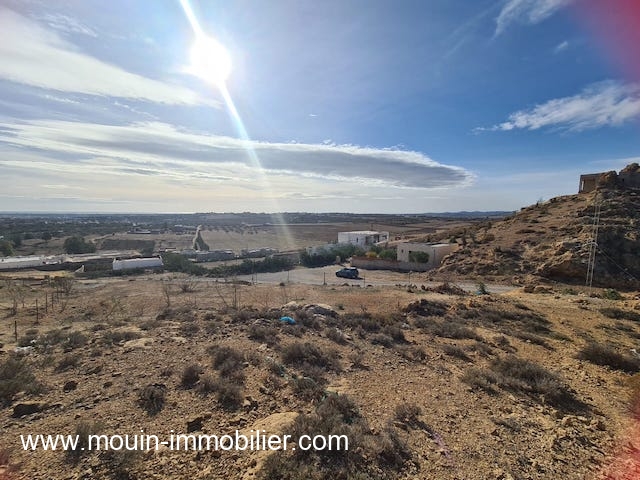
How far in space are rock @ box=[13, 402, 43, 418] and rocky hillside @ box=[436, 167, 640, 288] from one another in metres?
28.4

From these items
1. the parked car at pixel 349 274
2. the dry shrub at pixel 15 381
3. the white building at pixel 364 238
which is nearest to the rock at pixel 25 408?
the dry shrub at pixel 15 381

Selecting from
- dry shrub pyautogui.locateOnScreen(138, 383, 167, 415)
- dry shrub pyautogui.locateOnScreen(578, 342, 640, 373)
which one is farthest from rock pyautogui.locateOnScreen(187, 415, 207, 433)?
dry shrub pyautogui.locateOnScreen(578, 342, 640, 373)

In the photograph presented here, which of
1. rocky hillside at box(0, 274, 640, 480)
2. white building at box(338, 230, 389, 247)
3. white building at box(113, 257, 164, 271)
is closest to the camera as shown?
rocky hillside at box(0, 274, 640, 480)

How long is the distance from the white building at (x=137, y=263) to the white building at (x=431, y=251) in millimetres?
31871

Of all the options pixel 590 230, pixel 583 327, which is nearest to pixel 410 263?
pixel 590 230

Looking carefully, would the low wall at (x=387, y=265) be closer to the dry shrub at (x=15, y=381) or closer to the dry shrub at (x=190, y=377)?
the dry shrub at (x=190, y=377)

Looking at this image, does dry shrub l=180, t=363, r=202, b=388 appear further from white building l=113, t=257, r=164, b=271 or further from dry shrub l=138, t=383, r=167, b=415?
white building l=113, t=257, r=164, b=271

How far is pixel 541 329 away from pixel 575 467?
26.9ft

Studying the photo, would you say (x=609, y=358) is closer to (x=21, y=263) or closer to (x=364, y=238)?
(x=364, y=238)

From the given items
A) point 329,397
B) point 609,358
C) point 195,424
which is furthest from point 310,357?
point 609,358

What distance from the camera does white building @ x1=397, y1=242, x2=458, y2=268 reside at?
35.8 metres

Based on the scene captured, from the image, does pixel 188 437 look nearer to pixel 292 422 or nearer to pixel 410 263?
pixel 292 422

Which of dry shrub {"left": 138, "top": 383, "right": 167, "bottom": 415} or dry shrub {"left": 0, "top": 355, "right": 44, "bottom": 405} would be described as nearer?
dry shrub {"left": 138, "top": 383, "right": 167, "bottom": 415}

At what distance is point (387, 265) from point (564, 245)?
17341 mm
